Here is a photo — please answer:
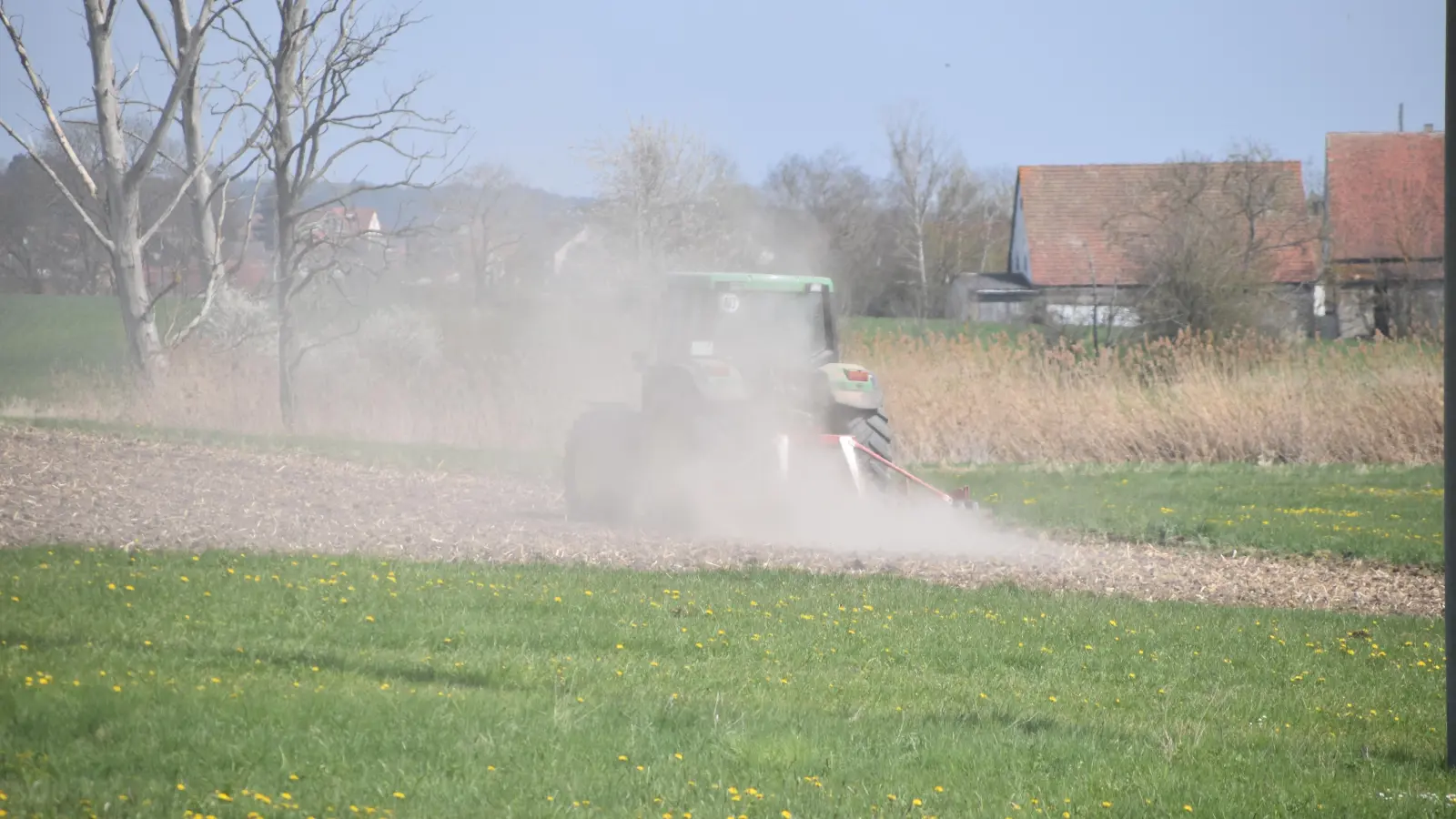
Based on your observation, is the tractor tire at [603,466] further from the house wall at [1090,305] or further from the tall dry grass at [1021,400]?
the house wall at [1090,305]

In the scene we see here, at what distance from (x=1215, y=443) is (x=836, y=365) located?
912 centimetres

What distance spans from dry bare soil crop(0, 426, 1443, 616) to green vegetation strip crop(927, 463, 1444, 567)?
54cm

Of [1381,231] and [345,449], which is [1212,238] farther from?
[345,449]

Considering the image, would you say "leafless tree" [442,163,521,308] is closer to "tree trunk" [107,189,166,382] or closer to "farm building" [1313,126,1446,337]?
"tree trunk" [107,189,166,382]

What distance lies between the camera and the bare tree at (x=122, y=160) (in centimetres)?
1733

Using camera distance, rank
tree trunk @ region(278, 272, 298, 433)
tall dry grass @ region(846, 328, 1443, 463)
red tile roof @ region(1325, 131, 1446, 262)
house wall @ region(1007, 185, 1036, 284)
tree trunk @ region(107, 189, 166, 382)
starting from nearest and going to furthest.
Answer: tree trunk @ region(107, 189, 166, 382) → tree trunk @ region(278, 272, 298, 433) → tall dry grass @ region(846, 328, 1443, 463) → red tile roof @ region(1325, 131, 1446, 262) → house wall @ region(1007, 185, 1036, 284)

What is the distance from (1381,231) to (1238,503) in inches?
1211

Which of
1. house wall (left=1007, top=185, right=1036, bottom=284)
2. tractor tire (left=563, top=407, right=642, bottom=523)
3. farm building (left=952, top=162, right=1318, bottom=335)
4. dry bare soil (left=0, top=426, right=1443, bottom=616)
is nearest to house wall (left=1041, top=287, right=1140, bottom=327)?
farm building (left=952, top=162, right=1318, bottom=335)

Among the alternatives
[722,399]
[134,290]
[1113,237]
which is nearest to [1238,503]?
[722,399]

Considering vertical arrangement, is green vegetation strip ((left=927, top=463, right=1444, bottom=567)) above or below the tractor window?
below

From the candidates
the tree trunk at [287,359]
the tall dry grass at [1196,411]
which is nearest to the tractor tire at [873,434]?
the tall dry grass at [1196,411]

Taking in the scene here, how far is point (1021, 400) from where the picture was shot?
20438mm

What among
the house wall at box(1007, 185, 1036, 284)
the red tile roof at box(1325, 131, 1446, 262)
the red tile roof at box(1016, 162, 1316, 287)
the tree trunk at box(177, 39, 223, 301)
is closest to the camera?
the tree trunk at box(177, 39, 223, 301)

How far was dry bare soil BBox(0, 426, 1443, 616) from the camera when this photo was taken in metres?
9.88
